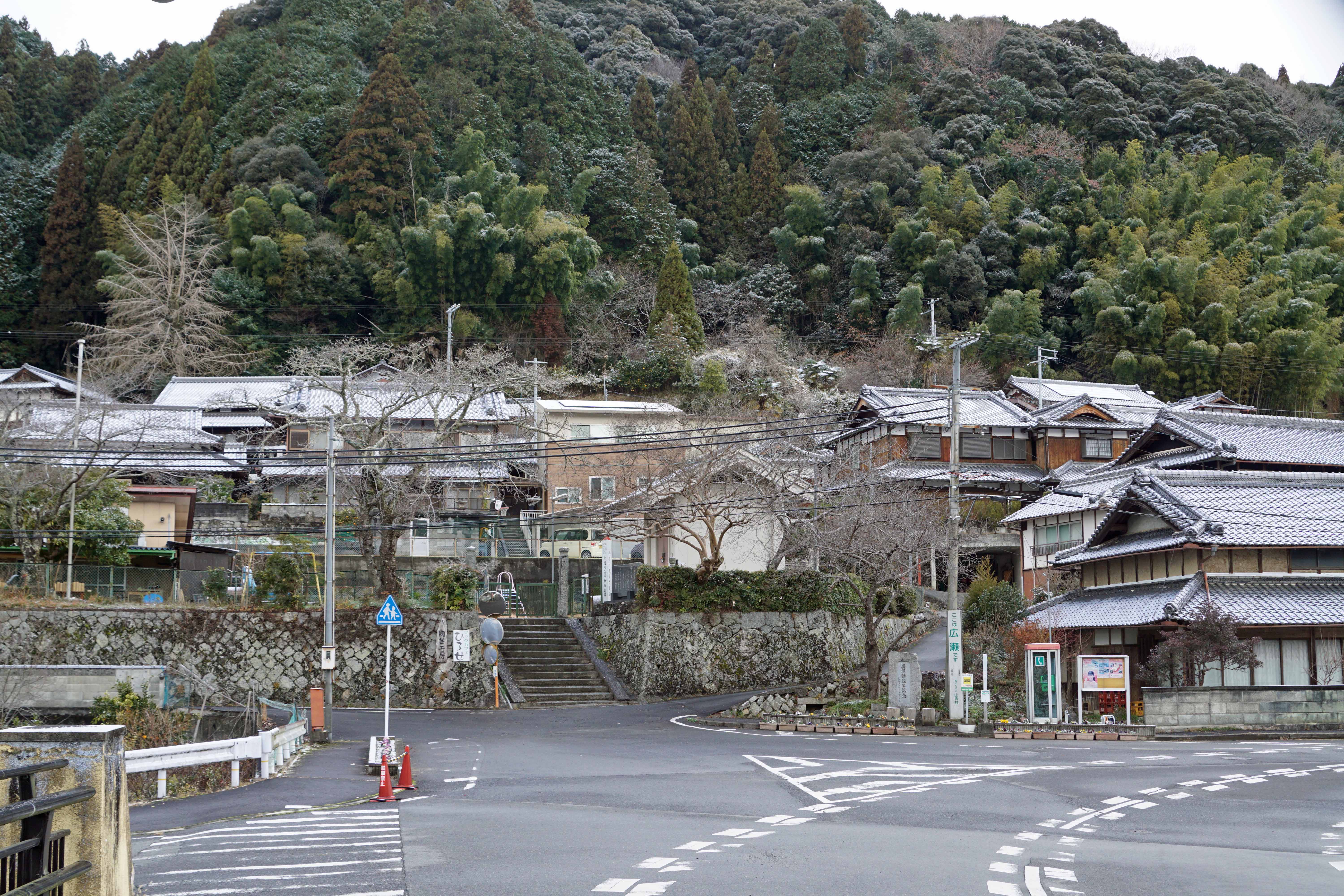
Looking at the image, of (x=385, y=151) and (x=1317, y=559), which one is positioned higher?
(x=385, y=151)

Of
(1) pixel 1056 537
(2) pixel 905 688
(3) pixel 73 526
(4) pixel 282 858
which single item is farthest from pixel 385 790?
(1) pixel 1056 537

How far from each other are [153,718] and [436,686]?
9942mm

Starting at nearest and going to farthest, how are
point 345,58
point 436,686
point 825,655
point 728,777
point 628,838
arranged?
1. point 628,838
2. point 728,777
3. point 436,686
4. point 825,655
5. point 345,58

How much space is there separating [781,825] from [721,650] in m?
21.1

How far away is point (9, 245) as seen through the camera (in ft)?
207

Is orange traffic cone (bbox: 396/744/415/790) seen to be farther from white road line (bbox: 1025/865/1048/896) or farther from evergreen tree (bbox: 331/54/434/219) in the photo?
evergreen tree (bbox: 331/54/434/219)

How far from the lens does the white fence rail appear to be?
14.7m

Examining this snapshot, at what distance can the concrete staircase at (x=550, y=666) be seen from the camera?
3073 cm

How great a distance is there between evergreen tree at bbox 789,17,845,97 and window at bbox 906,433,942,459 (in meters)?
45.5

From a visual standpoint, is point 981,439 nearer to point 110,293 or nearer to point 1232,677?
point 1232,677

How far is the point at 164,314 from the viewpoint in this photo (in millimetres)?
54375

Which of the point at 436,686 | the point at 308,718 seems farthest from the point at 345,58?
the point at 308,718

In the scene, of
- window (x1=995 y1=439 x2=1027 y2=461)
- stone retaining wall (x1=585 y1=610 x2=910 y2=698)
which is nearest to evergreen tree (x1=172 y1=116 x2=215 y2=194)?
stone retaining wall (x1=585 y1=610 x2=910 y2=698)

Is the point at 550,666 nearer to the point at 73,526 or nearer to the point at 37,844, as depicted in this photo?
the point at 73,526
